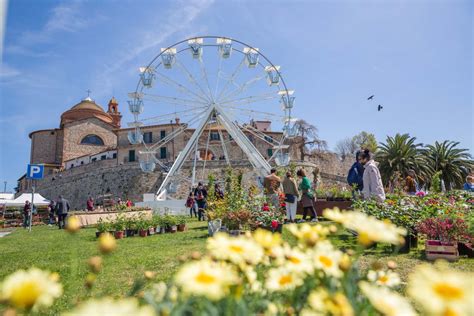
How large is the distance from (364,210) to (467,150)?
2470 cm

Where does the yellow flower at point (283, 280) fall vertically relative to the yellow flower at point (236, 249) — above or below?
below

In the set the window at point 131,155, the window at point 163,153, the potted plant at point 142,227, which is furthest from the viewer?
the window at point 163,153

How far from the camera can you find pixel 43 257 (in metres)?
6.33

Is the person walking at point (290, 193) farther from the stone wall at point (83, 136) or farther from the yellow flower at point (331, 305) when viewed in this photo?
the stone wall at point (83, 136)

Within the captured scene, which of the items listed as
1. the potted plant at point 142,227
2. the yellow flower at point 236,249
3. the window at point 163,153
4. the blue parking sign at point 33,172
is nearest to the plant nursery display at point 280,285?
the yellow flower at point 236,249

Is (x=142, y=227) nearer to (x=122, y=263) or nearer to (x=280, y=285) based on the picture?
(x=122, y=263)

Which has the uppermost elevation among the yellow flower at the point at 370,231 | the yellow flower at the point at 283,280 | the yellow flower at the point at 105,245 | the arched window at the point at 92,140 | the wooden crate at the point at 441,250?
the arched window at the point at 92,140

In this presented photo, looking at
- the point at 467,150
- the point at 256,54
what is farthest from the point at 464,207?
the point at 467,150

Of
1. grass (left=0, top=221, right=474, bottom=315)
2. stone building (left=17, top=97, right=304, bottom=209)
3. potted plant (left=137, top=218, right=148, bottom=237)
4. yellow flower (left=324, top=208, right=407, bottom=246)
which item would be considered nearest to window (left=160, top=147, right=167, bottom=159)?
stone building (left=17, top=97, right=304, bottom=209)

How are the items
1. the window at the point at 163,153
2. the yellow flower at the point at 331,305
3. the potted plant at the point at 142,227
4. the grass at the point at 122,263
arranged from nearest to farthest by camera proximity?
the yellow flower at the point at 331,305, the grass at the point at 122,263, the potted plant at the point at 142,227, the window at the point at 163,153

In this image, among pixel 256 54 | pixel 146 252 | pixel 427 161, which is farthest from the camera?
pixel 427 161

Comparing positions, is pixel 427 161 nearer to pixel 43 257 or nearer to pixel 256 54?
pixel 256 54

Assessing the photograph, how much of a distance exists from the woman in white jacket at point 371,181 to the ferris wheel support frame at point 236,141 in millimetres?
12243

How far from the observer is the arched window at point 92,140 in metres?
43.3
